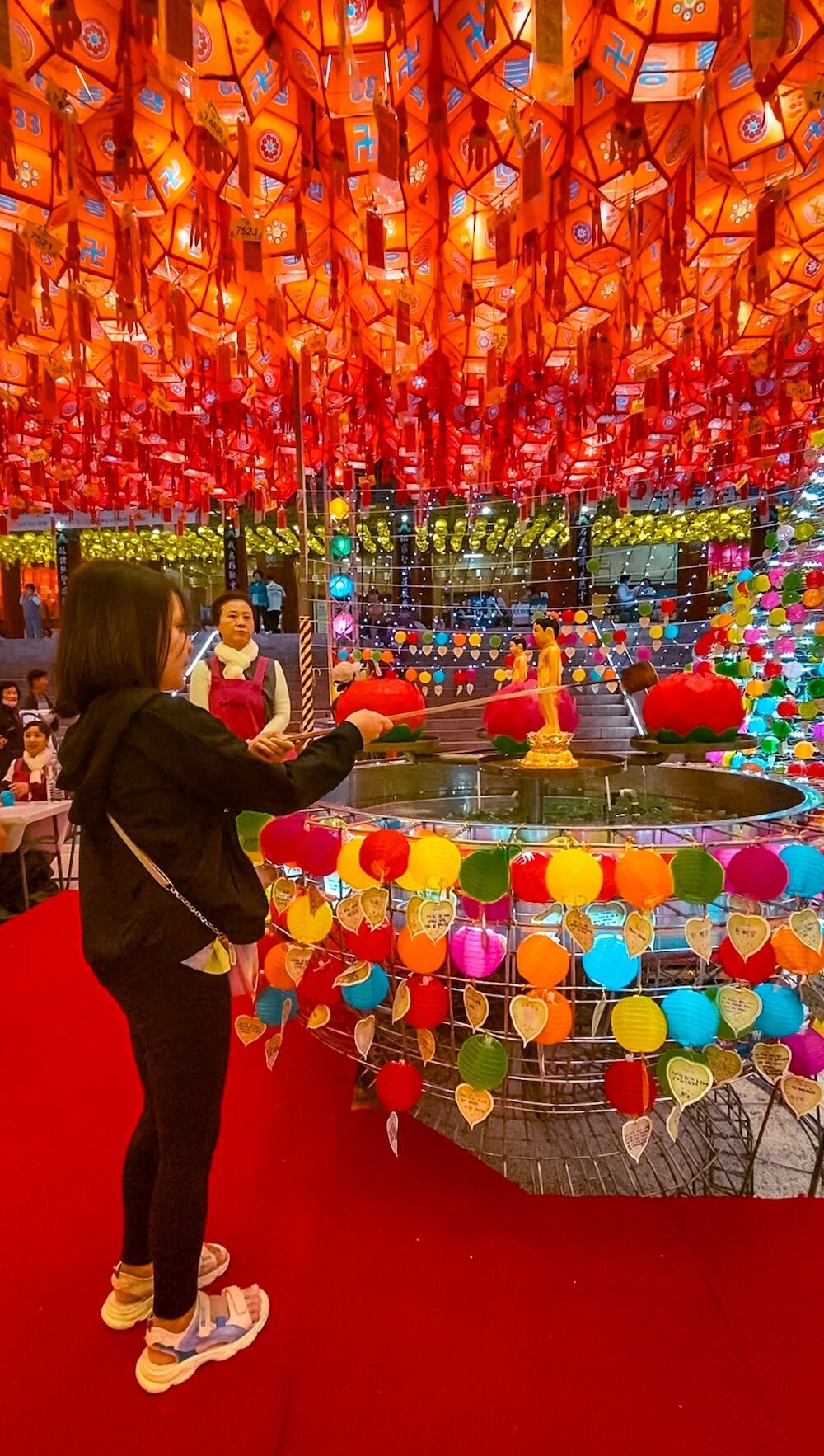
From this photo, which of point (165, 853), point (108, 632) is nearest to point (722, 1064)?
point (165, 853)

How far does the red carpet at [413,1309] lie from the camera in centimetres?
101

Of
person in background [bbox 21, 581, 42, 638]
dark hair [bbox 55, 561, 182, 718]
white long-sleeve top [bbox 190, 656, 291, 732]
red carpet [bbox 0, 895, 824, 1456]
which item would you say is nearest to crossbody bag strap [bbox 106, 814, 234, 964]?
dark hair [bbox 55, 561, 182, 718]

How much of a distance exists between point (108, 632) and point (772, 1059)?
4.26 ft

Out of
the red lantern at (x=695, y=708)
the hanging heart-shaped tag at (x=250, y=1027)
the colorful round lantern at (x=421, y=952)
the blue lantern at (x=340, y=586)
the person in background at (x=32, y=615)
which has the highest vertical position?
the person in background at (x=32, y=615)

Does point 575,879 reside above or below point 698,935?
above

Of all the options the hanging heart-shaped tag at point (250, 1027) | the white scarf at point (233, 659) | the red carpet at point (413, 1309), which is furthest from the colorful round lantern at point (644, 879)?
the white scarf at point (233, 659)

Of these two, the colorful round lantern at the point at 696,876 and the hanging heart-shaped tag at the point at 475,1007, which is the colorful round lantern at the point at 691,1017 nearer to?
the colorful round lantern at the point at 696,876

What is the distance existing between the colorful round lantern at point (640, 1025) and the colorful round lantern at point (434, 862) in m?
0.34

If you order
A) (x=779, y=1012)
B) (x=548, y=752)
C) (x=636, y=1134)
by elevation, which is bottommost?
(x=636, y=1134)

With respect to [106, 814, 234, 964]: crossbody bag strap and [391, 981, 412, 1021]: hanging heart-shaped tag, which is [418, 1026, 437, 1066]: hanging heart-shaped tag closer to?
[391, 981, 412, 1021]: hanging heart-shaped tag

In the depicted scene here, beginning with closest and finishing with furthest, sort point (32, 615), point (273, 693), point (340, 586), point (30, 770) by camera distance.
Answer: point (273, 693) → point (30, 770) → point (340, 586) → point (32, 615)

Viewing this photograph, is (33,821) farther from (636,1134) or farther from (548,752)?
(636,1134)

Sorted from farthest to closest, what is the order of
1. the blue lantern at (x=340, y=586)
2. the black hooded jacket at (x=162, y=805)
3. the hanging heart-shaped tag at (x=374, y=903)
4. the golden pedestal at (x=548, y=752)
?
the blue lantern at (x=340, y=586)
the golden pedestal at (x=548, y=752)
the hanging heart-shaped tag at (x=374, y=903)
the black hooded jacket at (x=162, y=805)

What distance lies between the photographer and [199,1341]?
111cm
